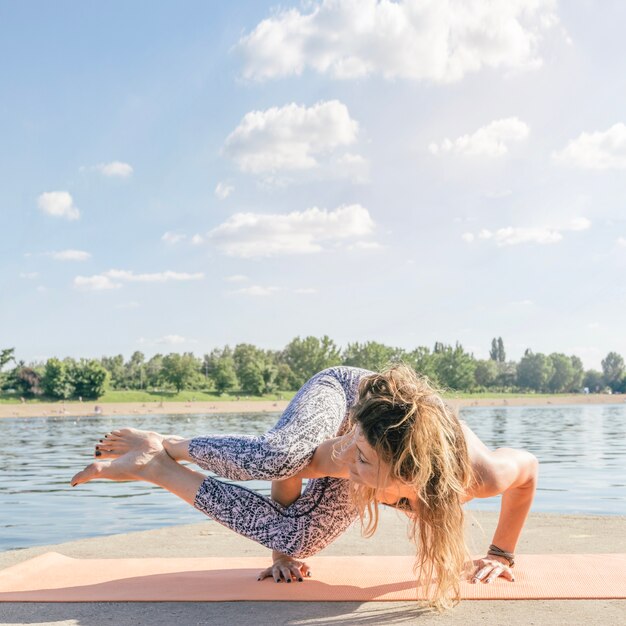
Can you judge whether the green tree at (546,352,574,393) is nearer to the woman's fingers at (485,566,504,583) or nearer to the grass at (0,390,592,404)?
the grass at (0,390,592,404)

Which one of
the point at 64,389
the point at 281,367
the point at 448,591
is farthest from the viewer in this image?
the point at 281,367

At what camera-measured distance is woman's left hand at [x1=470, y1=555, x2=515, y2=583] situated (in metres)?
3.59

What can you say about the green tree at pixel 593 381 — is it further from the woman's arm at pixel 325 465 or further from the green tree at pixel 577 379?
the woman's arm at pixel 325 465

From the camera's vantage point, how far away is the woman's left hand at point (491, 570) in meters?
3.59

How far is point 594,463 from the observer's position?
14.4 metres

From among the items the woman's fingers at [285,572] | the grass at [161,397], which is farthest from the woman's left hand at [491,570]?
the grass at [161,397]

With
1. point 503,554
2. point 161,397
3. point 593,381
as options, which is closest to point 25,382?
point 161,397

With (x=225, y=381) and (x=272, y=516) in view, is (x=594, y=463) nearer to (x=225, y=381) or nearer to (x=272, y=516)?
(x=272, y=516)

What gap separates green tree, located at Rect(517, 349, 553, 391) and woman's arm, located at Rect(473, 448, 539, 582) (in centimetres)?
13180

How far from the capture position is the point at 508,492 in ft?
11.3

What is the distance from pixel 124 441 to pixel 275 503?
0.80m

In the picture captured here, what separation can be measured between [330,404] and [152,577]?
1312 millimetres

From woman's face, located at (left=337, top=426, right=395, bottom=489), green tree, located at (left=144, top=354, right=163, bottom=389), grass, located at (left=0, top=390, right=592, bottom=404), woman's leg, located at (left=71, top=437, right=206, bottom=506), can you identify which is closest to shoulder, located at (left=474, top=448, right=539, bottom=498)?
woman's face, located at (left=337, top=426, right=395, bottom=489)

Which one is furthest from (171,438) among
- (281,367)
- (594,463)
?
(281,367)
